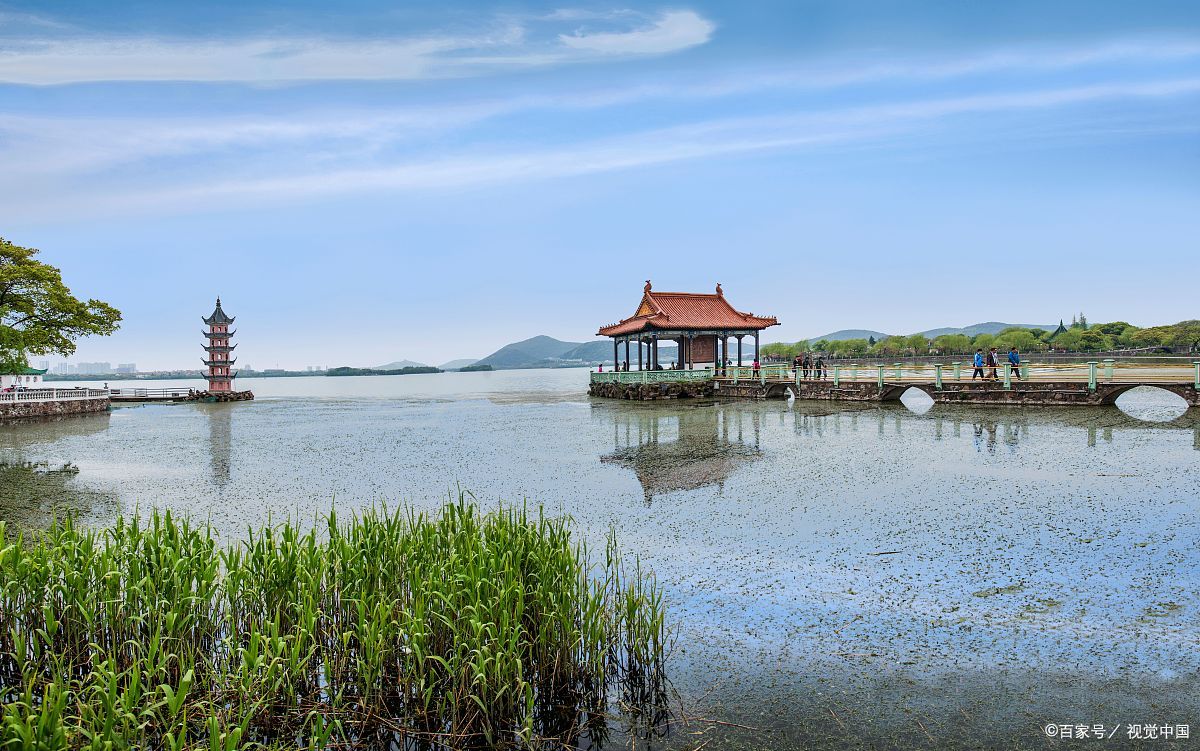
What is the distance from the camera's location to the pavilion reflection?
10961 mm

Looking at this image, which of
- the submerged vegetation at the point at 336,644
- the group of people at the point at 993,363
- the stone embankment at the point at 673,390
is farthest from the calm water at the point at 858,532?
the stone embankment at the point at 673,390

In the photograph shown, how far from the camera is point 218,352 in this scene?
42812 millimetres

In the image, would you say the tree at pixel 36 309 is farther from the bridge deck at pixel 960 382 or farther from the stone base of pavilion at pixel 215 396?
the bridge deck at pixel 960 382

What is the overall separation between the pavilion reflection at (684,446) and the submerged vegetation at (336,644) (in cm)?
523

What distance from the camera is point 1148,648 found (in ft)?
14.4

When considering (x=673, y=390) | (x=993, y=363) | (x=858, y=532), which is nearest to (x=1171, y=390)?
(x=993, y=363)

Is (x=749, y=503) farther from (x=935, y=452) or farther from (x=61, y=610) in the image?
(x=61, y=610)

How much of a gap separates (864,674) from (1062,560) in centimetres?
322

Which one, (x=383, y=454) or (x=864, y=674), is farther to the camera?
(x=383, y=454)

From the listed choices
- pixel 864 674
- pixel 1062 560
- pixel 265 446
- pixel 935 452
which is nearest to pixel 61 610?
pixel 864 674

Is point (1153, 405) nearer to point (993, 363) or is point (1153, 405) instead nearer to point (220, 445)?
point (993, 363)

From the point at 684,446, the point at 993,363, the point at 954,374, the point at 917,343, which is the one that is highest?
the point at 917,343

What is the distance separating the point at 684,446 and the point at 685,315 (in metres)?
18.3

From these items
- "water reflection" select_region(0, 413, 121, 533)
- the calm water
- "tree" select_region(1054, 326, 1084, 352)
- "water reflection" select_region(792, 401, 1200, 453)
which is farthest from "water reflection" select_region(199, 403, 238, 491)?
"tree" select_region(1054, 326, 1084, 352)
